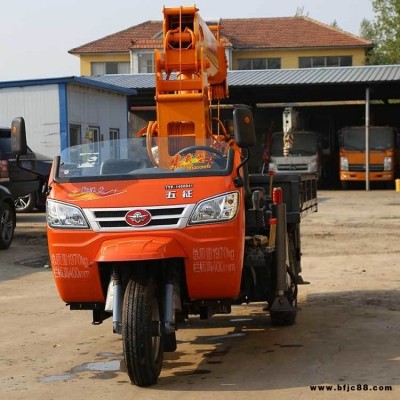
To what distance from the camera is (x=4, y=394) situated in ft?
23.0

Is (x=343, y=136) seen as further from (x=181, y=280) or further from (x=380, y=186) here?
(x=181, y=280)

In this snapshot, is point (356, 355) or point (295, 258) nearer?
point (356, 355)

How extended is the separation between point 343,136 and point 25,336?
29314 mm

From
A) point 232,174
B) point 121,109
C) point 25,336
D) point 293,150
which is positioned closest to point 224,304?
point 232,174

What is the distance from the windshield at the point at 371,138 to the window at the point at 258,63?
27171mm

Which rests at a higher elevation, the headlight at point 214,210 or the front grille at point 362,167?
the headlight at point 214,210

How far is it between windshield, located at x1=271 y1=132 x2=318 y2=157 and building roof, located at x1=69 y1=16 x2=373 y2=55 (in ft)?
85.3

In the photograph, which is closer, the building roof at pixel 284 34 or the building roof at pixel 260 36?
the building roof at pixel 284 34

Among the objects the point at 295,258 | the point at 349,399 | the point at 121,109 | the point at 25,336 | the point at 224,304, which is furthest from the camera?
the point at 121,109

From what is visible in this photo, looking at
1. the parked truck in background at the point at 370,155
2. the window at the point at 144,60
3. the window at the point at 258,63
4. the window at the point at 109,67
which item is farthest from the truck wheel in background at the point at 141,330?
the window at the point at 109,67

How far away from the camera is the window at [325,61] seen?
6375 cm

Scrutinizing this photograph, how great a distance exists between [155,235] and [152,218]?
14 centimetres

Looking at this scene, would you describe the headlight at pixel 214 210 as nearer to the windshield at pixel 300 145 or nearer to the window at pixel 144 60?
the windshield at pixel 300 145

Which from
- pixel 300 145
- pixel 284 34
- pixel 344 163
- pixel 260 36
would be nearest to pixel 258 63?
pixel 260 36
